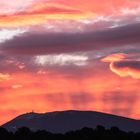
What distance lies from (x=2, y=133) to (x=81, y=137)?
18571mm

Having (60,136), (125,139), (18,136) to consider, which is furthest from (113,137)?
(18,136)

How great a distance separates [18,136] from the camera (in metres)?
115

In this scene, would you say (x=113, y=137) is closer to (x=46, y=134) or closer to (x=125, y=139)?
(x=125, y=139)

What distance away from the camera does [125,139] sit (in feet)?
367

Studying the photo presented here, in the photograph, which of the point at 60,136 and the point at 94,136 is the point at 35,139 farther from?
the point at 94,136

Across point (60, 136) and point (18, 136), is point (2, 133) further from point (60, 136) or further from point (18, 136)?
point (60, 136)

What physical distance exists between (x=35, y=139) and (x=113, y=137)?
1776cm

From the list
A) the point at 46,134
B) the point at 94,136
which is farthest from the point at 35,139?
the point at 94,136

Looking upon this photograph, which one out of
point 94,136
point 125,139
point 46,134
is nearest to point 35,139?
point 46,134

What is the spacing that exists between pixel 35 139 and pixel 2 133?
26.8 ft

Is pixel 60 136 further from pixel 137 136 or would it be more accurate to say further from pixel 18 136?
pixel 137 136

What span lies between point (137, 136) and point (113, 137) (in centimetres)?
541

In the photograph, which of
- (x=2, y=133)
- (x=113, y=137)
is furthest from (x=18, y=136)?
(x=113, y=137)

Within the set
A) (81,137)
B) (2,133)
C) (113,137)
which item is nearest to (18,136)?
(2,133)
